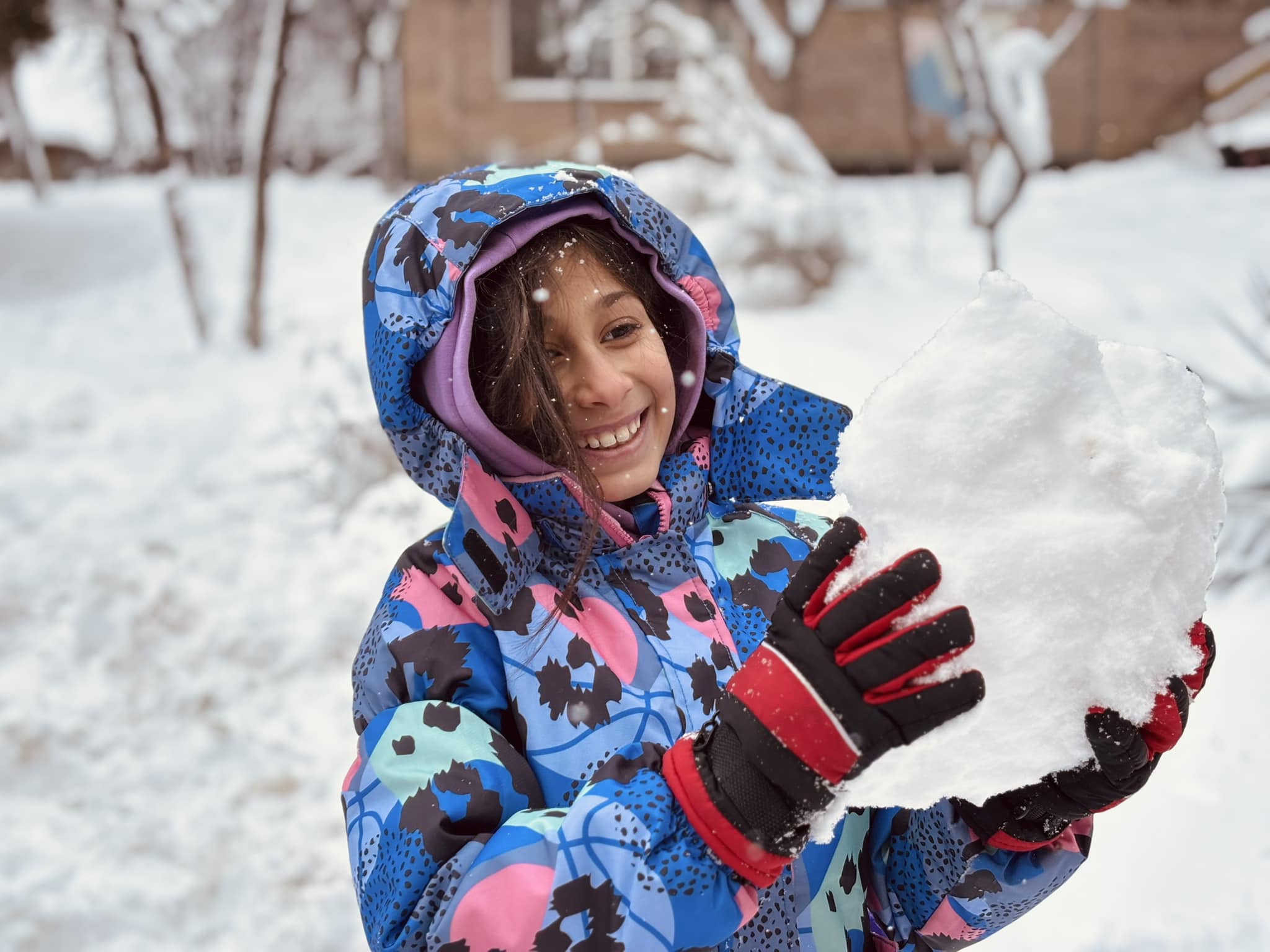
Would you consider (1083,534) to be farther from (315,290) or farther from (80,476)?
(315,290)

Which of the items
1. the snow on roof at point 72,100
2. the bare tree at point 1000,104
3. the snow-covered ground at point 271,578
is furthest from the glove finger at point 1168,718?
the snow on roof at point 72,100

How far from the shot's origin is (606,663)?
4.00 ft

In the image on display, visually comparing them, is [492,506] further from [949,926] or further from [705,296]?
[949,926]

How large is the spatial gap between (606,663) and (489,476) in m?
0.28

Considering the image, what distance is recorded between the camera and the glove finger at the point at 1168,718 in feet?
3.33

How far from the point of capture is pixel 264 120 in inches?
291

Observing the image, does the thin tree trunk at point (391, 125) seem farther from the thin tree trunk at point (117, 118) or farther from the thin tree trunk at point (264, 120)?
the thin tree trunk at point (117, 118)

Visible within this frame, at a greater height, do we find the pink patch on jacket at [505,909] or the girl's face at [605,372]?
the girl's face at [605,372]

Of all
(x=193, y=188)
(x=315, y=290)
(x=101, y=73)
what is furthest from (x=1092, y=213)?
(x=101, y=73)

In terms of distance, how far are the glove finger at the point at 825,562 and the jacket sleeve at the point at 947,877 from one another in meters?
0.45

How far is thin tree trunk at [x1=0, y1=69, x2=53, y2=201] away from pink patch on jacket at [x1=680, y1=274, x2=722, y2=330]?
16228 millimetres

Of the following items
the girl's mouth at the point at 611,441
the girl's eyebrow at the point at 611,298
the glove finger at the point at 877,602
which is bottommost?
the girl's mouth at the point at 611,441

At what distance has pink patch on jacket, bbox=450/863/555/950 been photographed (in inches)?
37.9

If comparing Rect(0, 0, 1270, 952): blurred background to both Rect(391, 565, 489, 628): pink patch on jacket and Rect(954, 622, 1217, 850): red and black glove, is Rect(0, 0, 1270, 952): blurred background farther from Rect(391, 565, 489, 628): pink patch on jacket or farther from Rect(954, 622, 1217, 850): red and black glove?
Rect(391, 565, 489, 628): pink patch on jacket
